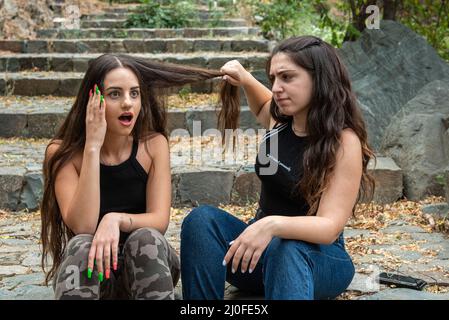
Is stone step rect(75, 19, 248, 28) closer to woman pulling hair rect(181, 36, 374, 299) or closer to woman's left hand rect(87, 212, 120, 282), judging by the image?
woman pulling hair rect(181, 36, 374, 299)

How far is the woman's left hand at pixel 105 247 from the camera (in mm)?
2559

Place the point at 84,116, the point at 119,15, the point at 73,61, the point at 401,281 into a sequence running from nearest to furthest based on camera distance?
1. the point at 84,116
2. the point at 401,281
3. the point at 73,61
4. the point at 119,15

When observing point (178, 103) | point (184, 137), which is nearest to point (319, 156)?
point (184, 137)

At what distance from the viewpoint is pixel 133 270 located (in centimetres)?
263

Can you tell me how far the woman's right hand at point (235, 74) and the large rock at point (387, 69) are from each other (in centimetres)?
293

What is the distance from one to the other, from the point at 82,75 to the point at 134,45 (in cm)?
150

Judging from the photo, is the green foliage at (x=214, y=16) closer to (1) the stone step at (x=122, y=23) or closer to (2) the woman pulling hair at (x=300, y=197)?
(1) the stone step at (x=122, y=23)

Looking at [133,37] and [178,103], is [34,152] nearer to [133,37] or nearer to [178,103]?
[178,103]

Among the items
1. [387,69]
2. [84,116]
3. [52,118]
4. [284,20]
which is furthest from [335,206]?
[284,20]

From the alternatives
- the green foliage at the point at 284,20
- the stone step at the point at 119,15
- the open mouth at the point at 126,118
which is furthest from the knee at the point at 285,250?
the stone step at the point at 119,15

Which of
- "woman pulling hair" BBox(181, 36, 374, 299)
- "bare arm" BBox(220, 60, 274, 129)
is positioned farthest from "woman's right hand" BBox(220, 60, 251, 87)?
"woman pulling hair" BBox(181, 36, 374, 299)

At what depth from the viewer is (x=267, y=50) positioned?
8.65 meters

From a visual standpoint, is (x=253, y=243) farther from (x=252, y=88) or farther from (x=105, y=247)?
(x=252, y=88)

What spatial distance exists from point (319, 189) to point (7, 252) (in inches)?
82.8
